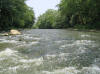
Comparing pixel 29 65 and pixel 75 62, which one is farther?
pixel 75 62

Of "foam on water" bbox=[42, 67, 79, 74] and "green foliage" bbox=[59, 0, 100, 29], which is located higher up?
"green foliage" bbox=[59, 0, 100, 29]

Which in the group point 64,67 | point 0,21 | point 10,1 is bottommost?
point 64,67

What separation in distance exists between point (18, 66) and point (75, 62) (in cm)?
187

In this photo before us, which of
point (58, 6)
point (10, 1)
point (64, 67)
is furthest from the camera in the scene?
point (58, 6)

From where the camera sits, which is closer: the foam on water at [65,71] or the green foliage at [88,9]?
the foam on water at [65,71]

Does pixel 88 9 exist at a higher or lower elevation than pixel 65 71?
higher

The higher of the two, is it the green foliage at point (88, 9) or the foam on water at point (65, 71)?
the green foliage at point (88, 9)

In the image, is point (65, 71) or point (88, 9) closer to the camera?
point (65, 71)

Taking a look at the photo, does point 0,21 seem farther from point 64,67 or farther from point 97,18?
point 64,67

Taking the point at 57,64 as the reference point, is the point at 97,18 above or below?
above

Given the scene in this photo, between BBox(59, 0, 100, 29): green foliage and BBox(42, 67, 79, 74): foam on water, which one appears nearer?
BBox(42, 67, 79, 74): foam on water

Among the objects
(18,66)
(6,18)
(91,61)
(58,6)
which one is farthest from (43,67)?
(58,6)

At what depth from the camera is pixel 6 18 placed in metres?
23.2

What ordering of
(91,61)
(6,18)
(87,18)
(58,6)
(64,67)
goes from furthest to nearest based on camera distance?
(58,6), (87,18), (6,18), (91,61), (64,67)
